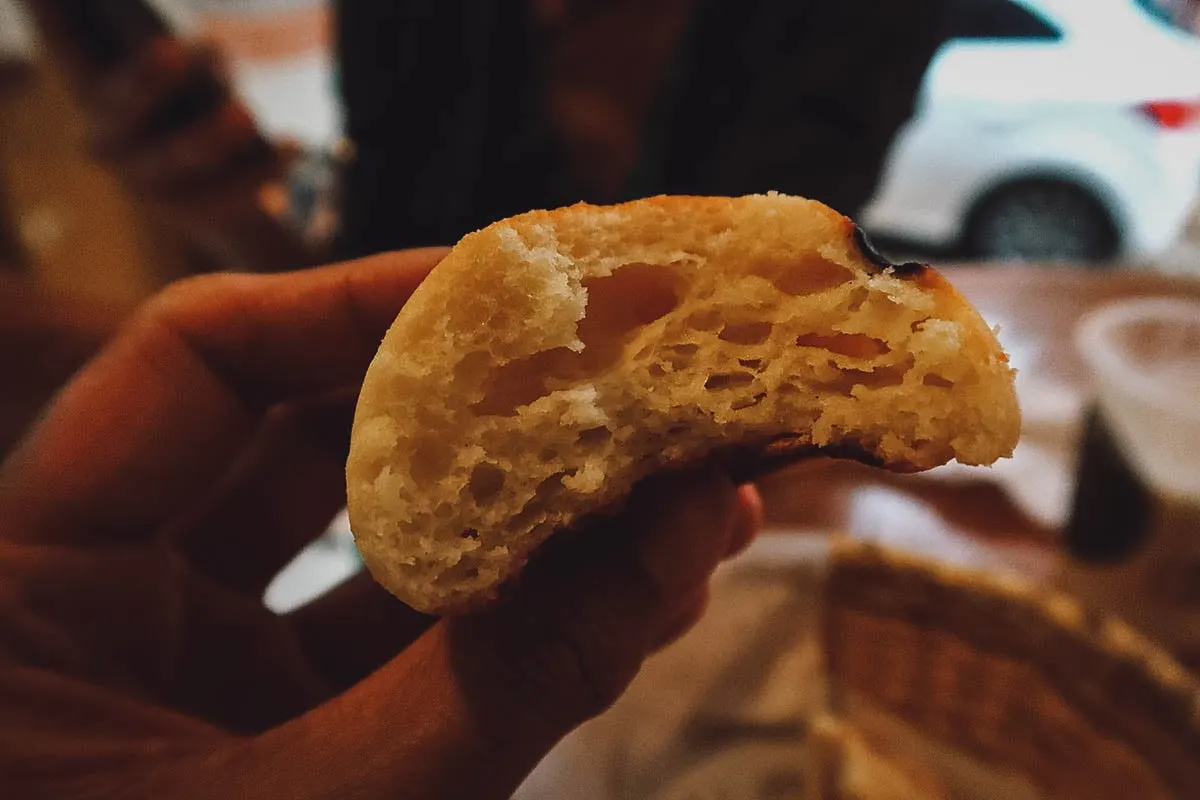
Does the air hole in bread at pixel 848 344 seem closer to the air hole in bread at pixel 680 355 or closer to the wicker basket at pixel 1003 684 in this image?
the air hole in bread at pixel 680 355

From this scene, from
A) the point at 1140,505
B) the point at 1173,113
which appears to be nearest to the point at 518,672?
the point at 1140,505

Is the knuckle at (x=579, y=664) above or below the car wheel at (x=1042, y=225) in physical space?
above

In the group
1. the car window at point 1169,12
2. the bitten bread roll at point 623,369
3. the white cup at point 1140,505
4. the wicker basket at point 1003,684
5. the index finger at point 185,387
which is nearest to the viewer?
the bitten bread roll at point 623,369

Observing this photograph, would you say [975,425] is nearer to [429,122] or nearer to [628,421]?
[628,421]

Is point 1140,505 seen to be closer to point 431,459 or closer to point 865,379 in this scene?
point 865,379

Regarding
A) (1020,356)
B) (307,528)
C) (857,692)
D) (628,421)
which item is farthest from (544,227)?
(1020,356)

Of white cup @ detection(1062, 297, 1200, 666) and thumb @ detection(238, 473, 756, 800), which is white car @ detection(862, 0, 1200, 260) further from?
thumb @ detection(238, 473, 756, 800)

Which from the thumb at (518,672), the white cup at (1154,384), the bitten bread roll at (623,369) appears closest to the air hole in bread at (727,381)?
the bitten bread roll at (623,369)
